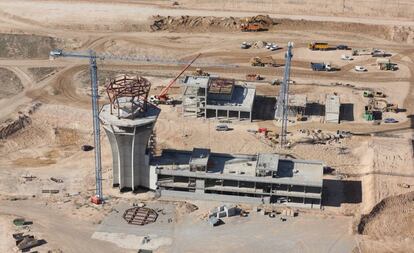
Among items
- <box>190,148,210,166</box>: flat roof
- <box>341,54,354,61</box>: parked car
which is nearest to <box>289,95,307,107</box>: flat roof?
<box>341,54,354,61</box>: parked car

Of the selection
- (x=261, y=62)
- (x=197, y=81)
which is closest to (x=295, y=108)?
(x=197, y=81)

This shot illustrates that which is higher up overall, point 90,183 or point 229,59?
point 229,59

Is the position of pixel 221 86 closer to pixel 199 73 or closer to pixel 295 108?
pixel 199 73

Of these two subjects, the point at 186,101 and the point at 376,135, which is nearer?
the point at 376,135

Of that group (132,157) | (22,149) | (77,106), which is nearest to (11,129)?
(22,149)

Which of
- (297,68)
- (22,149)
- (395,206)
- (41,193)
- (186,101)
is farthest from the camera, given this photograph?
(297,68)

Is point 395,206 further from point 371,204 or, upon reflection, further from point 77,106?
point 77,106
